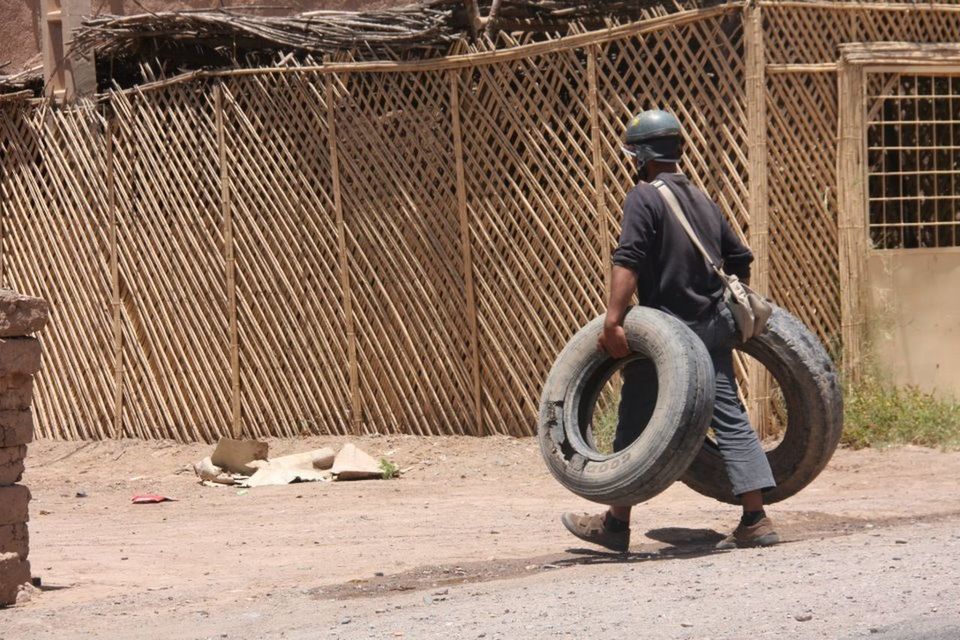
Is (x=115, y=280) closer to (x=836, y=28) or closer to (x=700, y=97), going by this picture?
(x=700, y=97)

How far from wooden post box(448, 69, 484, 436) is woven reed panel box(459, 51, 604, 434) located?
0.04 meters

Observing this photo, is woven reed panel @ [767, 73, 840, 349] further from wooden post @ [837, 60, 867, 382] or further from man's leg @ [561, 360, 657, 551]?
man's leg @ [561, 360, 657, 551]

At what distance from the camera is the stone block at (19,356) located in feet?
19.1

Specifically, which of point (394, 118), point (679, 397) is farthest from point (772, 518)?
point (394, 118)

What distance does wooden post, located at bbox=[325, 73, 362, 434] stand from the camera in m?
10.6

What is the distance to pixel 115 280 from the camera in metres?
11.9

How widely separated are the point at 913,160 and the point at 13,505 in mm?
6587

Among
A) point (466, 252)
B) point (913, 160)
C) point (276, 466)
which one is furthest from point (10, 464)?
point (913, 160)

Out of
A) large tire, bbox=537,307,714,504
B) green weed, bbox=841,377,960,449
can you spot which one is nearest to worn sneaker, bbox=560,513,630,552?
large tire, bbox=537,307,714,504

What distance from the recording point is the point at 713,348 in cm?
646

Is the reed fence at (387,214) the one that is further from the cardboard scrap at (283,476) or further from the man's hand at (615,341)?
the man's hand at (615,341)

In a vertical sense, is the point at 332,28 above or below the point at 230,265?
above

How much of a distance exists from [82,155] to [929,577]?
28.1 ft

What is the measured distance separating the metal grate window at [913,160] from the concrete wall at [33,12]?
507 cm
